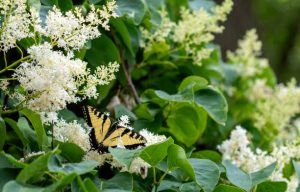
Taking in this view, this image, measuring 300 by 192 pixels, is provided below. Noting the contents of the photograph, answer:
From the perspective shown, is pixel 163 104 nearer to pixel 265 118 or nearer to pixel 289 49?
pixel 265 118

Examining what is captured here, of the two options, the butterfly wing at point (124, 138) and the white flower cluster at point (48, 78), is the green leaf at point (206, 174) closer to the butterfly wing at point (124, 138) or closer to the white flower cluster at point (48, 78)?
the butterfly wing at point (124, 138)

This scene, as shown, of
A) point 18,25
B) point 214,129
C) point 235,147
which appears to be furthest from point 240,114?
point 18,25

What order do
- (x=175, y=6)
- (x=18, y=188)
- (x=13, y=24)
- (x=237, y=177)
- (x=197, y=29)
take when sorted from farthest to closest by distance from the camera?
(x=175, y=6) → (x=197, y=29) → (x=237, y=177) → (x=13, y=24) → (x=18, y=188)

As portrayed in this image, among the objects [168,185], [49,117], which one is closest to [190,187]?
[168,185]

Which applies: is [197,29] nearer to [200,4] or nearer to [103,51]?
[103,51]

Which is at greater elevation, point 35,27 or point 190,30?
point 190,30

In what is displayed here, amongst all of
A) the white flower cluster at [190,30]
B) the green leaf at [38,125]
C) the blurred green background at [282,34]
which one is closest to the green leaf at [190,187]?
the green leaf at [38,125]
